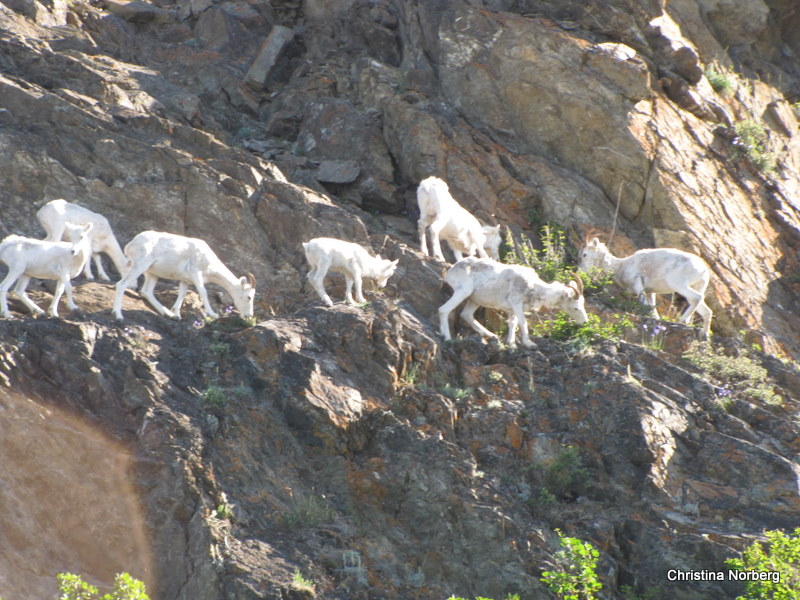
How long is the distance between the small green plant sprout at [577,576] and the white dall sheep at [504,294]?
4.95 metres

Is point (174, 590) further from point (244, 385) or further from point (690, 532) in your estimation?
point (690, 532)

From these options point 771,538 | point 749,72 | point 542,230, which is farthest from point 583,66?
point 771,538

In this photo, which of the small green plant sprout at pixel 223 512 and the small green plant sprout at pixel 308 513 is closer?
the small green plant sprout at pixel 223 512

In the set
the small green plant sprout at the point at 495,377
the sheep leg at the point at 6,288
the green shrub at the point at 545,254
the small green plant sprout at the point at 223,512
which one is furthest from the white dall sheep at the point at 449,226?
the small green plant sprout at the point at 223,512

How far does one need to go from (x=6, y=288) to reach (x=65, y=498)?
140 inches

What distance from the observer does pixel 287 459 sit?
1438cm

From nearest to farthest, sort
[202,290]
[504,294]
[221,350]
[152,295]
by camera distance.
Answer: [221,350] < [152,295] < [202,290] < [504,294]

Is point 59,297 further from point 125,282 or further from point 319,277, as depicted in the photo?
point 319,277

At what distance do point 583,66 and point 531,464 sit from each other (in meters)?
13.0

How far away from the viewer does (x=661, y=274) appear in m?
20.2

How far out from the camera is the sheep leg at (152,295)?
16.6 m

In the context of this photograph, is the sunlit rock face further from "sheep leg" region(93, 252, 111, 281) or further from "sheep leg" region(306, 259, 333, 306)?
"sheep leg" region(93, 252, 111, 281)

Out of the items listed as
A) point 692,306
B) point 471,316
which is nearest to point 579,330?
point 471,316

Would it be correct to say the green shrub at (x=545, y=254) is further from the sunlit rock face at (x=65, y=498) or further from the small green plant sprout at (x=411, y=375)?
the sunlit rock face at (x=65, y=498)
